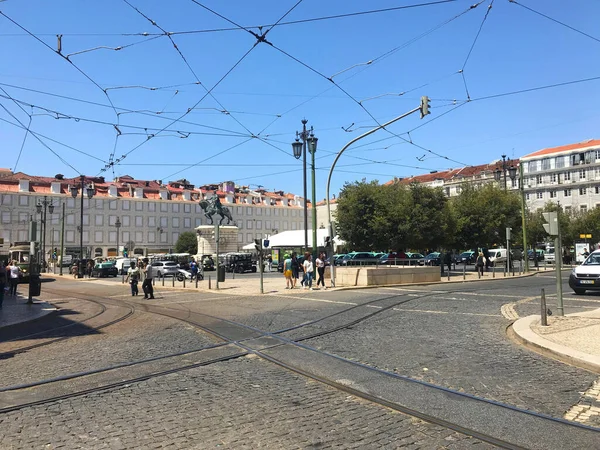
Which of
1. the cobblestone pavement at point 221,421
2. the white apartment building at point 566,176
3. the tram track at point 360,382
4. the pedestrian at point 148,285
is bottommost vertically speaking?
the tram track at point 360,382

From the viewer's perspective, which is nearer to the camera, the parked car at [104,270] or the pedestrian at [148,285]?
the pedestrian at [148,285]

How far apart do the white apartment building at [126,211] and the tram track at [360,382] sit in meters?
64.4

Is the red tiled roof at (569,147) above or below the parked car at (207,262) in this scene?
above

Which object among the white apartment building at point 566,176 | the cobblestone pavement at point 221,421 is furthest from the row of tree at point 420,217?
the white apartment building at point 566,176

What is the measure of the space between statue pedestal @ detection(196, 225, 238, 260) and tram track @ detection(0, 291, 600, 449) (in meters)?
43.0

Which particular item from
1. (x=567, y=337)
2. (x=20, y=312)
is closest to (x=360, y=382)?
(x=567, y=337)

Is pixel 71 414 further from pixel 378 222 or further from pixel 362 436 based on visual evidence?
pixel 378 222

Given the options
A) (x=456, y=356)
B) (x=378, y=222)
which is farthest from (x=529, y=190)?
(x=456, y=356)

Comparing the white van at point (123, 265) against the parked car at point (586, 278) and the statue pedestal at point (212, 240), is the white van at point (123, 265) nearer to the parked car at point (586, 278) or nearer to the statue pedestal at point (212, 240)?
the statue pedestal at point (212, 240)

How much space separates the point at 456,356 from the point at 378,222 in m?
29.2

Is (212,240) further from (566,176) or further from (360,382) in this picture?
(566,176)

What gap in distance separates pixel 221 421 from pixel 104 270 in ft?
→ 146

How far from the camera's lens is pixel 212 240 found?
5409 cm

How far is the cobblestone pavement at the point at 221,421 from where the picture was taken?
4.45m
